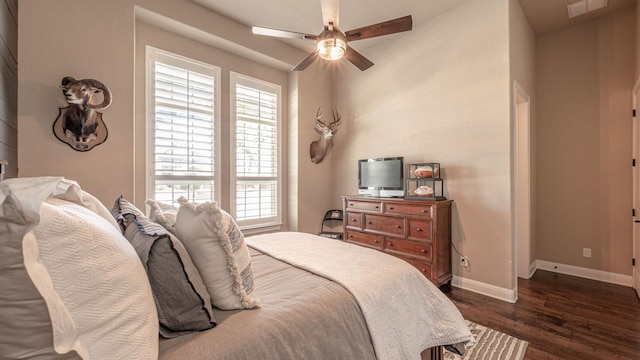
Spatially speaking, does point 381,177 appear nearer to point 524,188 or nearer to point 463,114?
point 463,114

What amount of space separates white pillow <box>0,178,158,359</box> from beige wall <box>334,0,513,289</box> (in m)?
3.14

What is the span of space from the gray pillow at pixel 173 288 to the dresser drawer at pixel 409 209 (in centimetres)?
249

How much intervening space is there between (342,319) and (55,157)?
2.70 m

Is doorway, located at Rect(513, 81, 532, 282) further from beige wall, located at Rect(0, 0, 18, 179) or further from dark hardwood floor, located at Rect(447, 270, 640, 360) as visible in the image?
beige wall, located at Rect(0, 0, 18, 179)

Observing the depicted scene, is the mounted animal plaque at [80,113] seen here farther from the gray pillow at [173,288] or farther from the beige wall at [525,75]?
the beige wall at [525,75]

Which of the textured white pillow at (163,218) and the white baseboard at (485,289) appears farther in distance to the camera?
the white baseboard at (485,289)

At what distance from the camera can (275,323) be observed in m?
0.99

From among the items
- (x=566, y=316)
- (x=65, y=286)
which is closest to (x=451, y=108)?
(x=566, y=316)

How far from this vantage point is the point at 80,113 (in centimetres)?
232

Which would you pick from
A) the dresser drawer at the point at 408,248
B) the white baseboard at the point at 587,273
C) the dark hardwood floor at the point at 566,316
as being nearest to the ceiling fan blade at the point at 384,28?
the dresser drawer at the point at 408,248

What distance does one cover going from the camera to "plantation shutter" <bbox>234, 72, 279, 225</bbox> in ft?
12.1

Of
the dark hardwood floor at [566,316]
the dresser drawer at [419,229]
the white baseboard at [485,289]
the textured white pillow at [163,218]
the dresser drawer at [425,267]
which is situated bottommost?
the dark hardwood floor at [566,316]

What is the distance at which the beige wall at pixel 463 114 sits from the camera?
2803 mm

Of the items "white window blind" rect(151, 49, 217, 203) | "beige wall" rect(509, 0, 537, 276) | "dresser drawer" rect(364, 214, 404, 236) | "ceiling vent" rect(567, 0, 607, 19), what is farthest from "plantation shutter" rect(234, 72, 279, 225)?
"ceiling vent" rect(567, 0, 607, 19)
